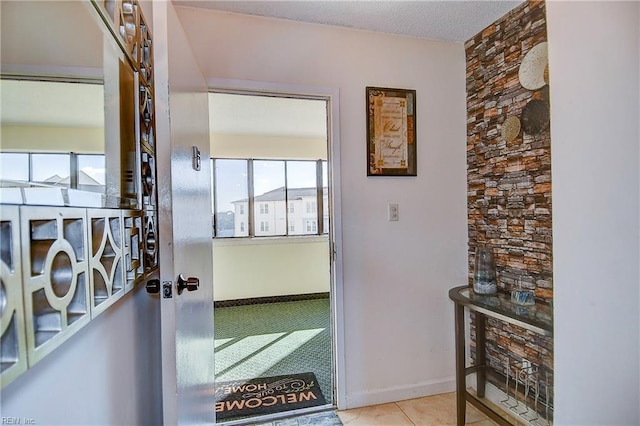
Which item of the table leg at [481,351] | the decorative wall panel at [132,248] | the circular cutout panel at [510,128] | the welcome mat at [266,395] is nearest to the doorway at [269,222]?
the welcome mat at [266,395]

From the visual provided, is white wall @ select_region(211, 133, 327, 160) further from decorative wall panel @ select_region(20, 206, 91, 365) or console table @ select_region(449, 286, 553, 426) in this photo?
decorative wall panel @ select_region(20, 206, 91, 365)

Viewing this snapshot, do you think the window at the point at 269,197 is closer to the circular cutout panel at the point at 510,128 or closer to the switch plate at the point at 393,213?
the switch plate at the point at 393,213

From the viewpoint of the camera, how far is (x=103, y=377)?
80 cm

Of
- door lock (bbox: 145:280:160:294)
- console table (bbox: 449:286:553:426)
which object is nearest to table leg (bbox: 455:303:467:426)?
console table (bbox: 449:286:553:426)

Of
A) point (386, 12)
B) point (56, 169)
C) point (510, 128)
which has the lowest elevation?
point (56, 169)

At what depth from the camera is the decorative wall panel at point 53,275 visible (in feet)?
1.59

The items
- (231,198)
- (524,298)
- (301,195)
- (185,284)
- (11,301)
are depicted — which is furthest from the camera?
(301,195)

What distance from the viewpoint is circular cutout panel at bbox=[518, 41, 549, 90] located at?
156 cm

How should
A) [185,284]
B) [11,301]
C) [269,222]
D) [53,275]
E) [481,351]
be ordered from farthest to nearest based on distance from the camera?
[269,222] < [481,351] < [185,284] < [53,275] < [11,301]

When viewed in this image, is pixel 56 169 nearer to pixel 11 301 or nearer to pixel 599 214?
pixel 11 301

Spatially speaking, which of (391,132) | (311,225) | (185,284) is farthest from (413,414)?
(311,225)

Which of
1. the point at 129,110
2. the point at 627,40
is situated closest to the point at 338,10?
the point at 129,110

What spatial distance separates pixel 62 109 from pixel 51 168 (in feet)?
0.45

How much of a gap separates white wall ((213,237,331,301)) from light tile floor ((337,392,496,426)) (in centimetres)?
228
